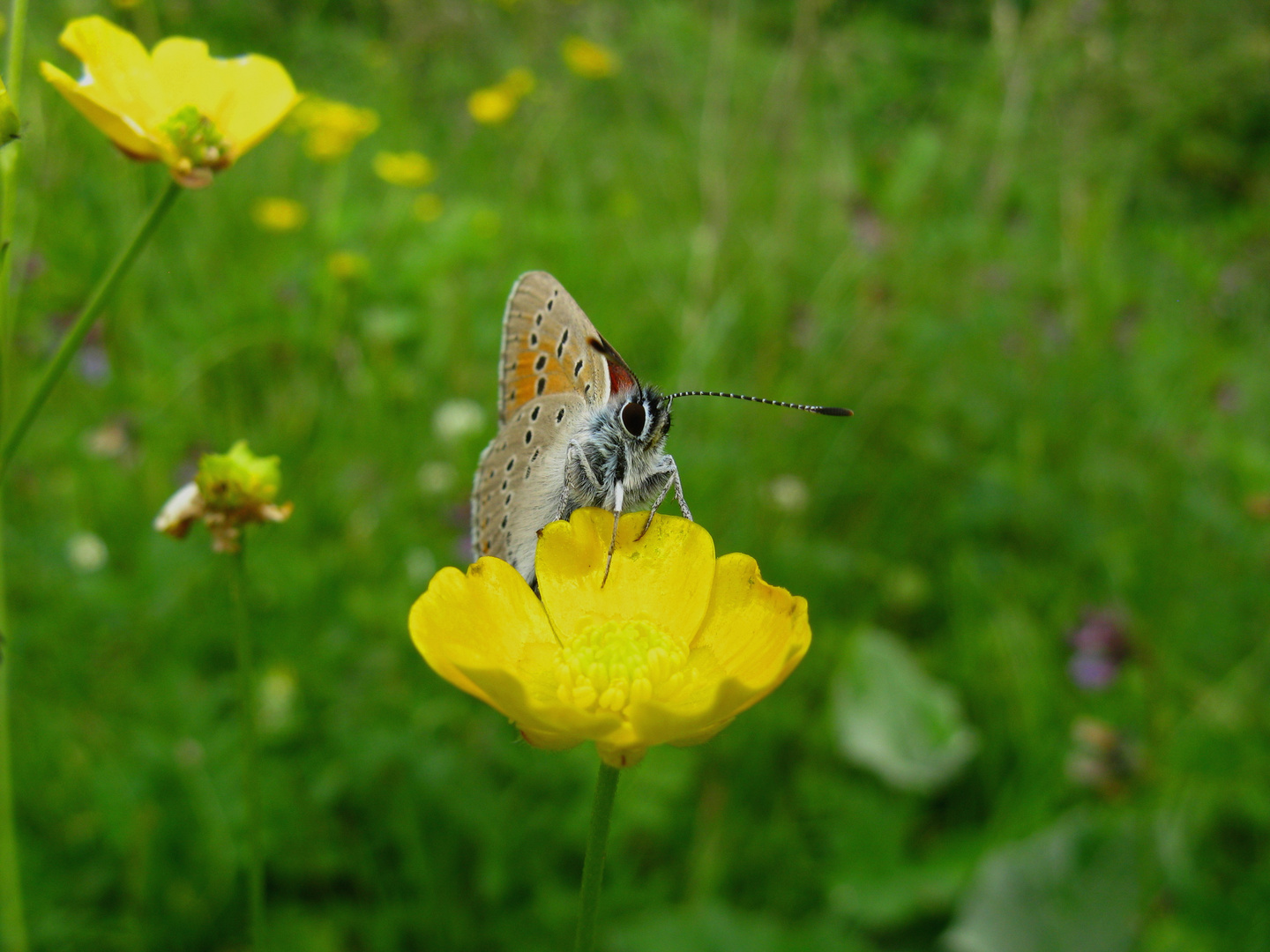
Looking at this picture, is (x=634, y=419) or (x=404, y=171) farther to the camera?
(x=404, y=171)

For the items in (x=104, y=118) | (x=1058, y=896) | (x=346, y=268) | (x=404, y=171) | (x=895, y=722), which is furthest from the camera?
(x=404, y=171)

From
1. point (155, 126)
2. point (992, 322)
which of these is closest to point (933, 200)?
point (992, 322)

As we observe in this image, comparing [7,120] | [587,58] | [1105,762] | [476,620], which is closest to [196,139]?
[7,120]

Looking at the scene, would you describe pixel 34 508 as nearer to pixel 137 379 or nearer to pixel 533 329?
pixel 137 379

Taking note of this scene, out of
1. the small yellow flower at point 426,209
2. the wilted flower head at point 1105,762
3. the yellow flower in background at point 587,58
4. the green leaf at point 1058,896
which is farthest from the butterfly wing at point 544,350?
the yellow flower in background at point 587,58

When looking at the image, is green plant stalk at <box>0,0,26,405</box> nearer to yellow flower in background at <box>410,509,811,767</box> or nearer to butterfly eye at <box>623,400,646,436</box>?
yellow flower in background at <box>410,509,811,767</box>

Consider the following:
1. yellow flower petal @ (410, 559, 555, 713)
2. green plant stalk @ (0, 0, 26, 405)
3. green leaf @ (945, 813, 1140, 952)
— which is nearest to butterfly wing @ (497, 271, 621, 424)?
yellow flower petal @ (410, 559, 555, 713)

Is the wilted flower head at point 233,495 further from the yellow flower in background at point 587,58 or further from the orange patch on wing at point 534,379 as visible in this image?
the yellow flower in background at point 587,58

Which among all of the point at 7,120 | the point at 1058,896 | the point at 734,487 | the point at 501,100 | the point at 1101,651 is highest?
the point at 7,120

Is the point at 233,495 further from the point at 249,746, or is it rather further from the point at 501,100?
the point at 501,100
